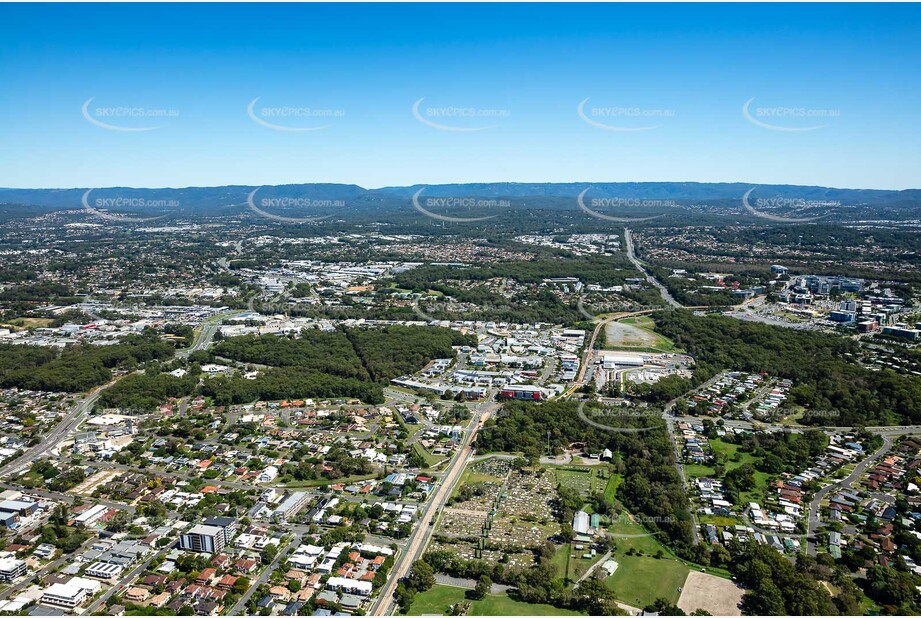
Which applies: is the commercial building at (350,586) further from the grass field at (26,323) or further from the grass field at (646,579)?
the grass field at (26,323)

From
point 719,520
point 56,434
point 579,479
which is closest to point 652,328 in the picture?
point 579,479

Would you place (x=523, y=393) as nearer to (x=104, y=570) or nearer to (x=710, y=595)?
(x=710, y=595)

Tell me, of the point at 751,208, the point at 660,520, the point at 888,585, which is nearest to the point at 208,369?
the point at 660,520

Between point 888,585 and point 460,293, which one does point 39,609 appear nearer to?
point 888,585

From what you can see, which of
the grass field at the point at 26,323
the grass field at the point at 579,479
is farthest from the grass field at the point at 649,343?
the grass field at the point at 26,323

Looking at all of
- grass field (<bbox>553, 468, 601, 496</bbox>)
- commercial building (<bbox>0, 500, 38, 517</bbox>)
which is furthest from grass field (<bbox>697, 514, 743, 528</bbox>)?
commercial building (<bbox>0, 500, 38, 517</bbox>)

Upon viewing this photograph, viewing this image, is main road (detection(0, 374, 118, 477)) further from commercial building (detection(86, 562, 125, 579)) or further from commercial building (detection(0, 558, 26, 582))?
commercial building (detection(86, 562, 125, 579))

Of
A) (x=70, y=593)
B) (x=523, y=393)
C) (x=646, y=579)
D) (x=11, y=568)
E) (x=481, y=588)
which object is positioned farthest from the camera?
(x=523, y=393)
